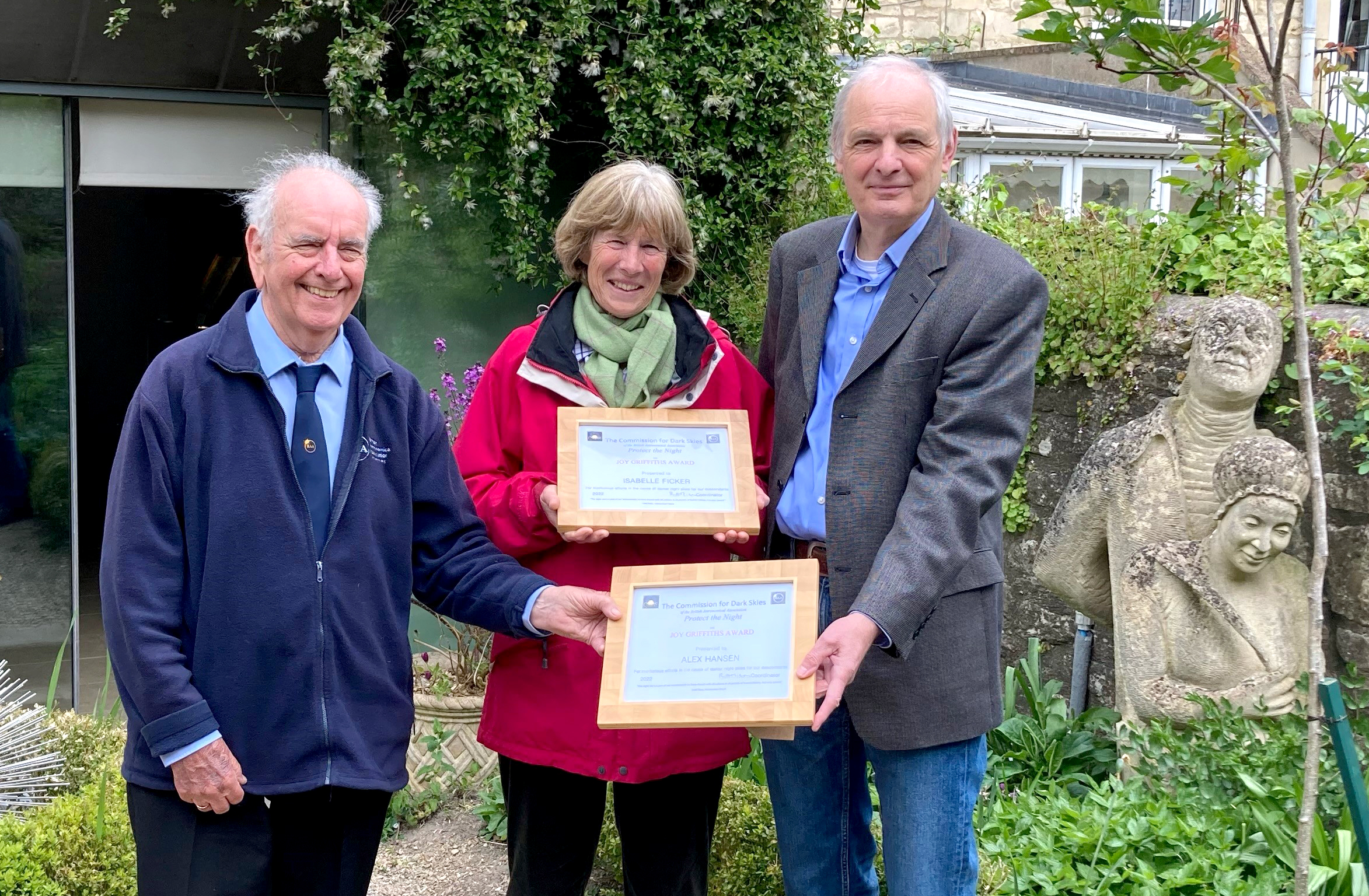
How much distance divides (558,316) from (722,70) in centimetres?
390

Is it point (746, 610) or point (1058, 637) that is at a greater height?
point (746, 610)

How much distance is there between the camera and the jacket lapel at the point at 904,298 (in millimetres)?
2543

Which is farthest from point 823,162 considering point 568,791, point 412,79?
point 568,791

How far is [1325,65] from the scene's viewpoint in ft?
14.9

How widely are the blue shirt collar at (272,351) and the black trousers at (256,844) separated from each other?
2.64 feet

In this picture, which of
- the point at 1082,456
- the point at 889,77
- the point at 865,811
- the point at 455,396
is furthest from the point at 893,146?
the point at 455,396

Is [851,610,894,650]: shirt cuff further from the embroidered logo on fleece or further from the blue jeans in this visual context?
the embroidered logo on fleece

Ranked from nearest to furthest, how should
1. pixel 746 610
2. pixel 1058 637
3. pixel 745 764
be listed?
pixel 746 610
pixel 745 764
pixel 1058 637

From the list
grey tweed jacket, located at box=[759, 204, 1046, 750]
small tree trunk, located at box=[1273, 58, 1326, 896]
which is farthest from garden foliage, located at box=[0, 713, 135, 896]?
small tree trunk, located at box=[1273, 58, 1326, 896]

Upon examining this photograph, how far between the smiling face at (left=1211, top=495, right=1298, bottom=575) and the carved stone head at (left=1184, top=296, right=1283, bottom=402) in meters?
0.38

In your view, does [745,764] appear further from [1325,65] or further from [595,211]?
[1325,65]

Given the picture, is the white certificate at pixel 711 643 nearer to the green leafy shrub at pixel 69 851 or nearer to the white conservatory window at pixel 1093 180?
the green leafy shrub at pixel 69 851

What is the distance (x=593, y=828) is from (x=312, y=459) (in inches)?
43.1

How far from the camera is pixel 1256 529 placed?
145 inches
